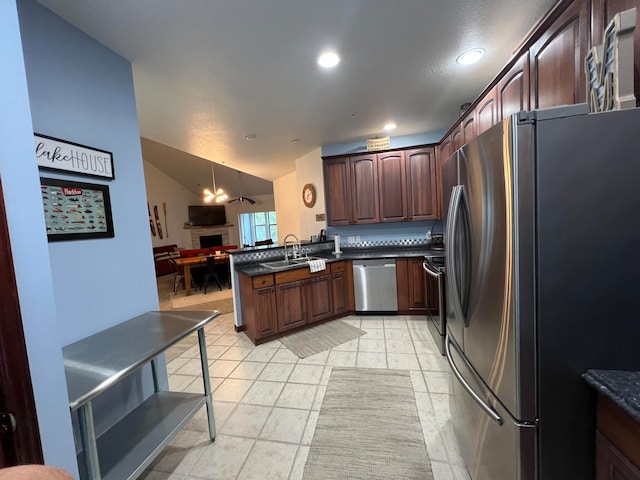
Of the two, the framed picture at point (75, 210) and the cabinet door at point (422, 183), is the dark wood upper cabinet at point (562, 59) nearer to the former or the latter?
the cabinet door at point (422, 183)

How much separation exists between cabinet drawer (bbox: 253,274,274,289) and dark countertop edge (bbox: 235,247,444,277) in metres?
0.06

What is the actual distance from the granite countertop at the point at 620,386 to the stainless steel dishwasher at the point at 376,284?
2674 millimetres

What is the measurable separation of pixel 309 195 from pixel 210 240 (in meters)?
7.27

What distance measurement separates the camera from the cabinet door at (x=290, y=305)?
10.3 feet

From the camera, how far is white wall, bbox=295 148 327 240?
4352 millimetres

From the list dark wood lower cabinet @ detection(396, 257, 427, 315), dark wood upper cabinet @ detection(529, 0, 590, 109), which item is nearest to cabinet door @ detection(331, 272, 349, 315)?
dark wood lower cabinet @ detection(396, 257, 427, 315)

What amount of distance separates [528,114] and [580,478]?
1.26 meters

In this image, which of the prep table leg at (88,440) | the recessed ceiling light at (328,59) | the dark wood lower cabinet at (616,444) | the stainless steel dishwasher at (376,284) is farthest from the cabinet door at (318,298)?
the dark wood lower cabinet at (616,444)

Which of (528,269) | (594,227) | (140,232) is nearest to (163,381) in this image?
(140,232)

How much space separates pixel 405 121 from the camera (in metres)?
3.38

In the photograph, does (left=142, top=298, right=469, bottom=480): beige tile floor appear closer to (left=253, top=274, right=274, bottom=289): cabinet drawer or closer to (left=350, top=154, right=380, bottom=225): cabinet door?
(left=253, top=274, right=274, bottom=289): cabinet drawer

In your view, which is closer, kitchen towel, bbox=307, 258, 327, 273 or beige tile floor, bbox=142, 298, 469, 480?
beige tile floor, bbox=142, 298, 469, 480

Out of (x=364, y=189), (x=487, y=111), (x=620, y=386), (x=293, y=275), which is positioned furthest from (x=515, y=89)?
(x=293, y=275)

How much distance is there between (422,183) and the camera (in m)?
3.65
